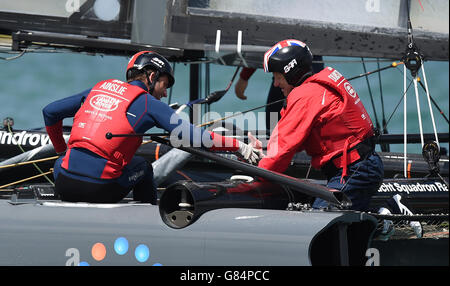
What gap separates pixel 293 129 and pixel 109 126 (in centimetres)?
72

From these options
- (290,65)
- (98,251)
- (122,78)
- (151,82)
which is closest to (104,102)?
(151,82)

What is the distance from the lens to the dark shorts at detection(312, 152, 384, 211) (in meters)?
3.10

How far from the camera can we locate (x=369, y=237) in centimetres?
282

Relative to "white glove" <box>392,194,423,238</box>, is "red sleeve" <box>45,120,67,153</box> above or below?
above

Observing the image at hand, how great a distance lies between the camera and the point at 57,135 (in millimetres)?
3641

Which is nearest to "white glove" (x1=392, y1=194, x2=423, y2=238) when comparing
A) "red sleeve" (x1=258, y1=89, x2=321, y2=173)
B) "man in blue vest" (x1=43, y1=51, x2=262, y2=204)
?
"red sleeve" (x1=258, y1=89, x2=321, y2=173)

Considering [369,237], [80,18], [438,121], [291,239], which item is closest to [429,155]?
[369,237]

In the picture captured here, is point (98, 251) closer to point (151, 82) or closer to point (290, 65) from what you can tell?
point (151, 82)

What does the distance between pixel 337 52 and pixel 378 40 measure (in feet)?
0.90

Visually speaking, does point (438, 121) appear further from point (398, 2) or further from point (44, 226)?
point (44, 226)

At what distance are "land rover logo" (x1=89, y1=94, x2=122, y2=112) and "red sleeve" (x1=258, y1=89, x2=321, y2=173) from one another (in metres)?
0.64

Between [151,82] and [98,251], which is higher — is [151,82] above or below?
above

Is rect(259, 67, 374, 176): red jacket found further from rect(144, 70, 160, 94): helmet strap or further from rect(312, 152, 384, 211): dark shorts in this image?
rect(144, 70, 160, 94): helmet strap

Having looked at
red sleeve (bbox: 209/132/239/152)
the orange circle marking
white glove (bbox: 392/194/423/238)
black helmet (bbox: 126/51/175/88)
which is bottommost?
the orange circle marking
